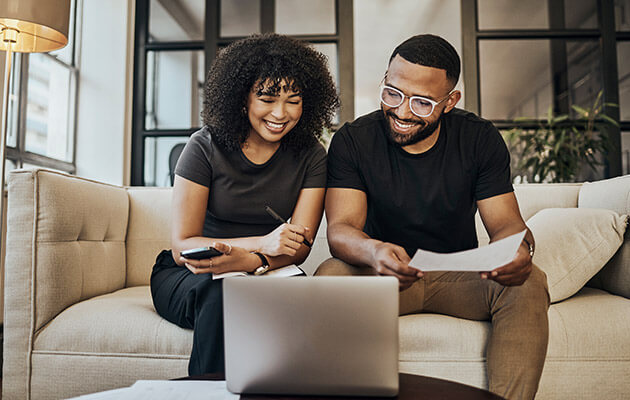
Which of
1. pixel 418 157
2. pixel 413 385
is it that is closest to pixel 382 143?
pixel 418 157

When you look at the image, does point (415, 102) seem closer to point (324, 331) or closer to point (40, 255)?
point (324, 331)

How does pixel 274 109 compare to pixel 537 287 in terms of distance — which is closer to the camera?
pixel 537 287

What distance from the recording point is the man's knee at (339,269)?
132 centimetres

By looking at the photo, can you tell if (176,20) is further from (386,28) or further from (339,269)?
(339,269)

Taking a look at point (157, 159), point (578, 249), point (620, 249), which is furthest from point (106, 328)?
point (157, 159)

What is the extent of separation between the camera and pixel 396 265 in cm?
109

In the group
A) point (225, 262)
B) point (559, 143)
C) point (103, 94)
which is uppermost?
point (103, 94)

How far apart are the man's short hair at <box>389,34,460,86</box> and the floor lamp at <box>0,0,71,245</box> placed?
4.00 ft

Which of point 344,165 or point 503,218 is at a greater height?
point 344,165

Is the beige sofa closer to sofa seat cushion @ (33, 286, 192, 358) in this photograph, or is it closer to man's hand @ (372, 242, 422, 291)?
sofa seat cushion @ (33, 286, 192, 358)

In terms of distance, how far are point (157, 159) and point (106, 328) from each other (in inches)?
90.8

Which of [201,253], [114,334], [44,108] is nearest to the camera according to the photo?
Result: [201,253]

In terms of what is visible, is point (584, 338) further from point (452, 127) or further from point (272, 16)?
point (272, 16)

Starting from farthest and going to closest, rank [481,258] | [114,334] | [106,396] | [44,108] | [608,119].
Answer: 1. [608,119]
2. [44,108]
3. [114,334]
4. [481,258]
5. [106,396]
